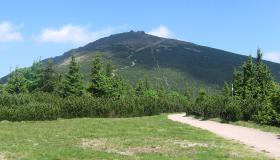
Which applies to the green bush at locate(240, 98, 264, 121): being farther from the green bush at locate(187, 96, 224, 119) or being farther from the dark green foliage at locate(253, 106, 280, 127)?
the green bush at locate(187, 96, 224, 119)

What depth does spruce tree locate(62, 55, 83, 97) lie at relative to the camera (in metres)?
81.5

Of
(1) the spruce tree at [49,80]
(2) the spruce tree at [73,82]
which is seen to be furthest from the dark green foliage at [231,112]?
(1) the spruce tree at [49,80]

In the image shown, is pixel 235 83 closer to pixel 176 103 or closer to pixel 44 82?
pixel 176 103

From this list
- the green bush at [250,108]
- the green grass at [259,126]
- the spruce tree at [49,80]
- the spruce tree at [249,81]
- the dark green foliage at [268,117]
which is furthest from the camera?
the spruce tree at [49,80]

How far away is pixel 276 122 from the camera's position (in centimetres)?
3759

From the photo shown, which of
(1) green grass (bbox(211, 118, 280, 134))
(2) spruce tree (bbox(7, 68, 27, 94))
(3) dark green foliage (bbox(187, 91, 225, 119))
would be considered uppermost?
(2) spruce tree (bbox(7, 68, 27, 94))

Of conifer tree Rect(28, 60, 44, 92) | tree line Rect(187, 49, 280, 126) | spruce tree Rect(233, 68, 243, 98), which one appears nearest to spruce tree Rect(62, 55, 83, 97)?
conifer tree Rect(28, 60, 44, 92)

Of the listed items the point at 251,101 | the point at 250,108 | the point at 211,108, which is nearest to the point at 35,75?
the point at 211,108

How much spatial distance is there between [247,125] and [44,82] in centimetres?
→ 6280

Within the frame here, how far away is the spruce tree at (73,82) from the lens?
81500mm

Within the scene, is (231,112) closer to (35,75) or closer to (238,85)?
(238,85)

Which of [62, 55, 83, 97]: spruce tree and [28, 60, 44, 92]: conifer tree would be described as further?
[28, 60, 44, 92]: conifer tree

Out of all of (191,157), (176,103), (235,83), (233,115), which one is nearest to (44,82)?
(176,103)

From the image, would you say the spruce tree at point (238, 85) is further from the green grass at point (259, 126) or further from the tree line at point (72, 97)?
the tree line at point (72, 97)
